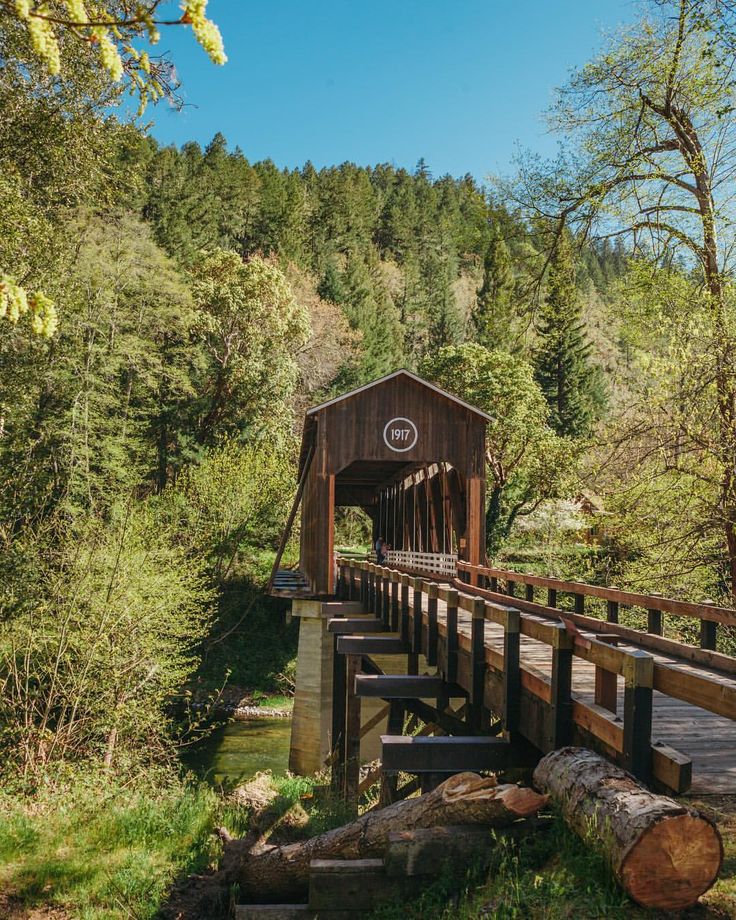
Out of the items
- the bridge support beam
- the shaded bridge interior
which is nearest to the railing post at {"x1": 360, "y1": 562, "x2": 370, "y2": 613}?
the bridge support beam

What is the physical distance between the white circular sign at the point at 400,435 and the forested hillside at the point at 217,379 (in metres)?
4.01

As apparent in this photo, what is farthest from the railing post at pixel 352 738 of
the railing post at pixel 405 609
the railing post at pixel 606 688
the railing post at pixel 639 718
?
the railing post at pixel 639 718

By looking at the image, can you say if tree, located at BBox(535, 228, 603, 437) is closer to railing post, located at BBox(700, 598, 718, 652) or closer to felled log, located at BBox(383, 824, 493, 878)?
railing post, located at BBox(700, 598, 718, 652)

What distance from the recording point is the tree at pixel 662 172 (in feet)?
33.8

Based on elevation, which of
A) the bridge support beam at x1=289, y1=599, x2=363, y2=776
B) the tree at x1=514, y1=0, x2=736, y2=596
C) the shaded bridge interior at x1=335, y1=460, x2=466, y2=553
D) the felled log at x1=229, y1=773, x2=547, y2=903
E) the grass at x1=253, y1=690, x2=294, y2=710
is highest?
the tree at x1=514, y1=0, x2=736, y2=596

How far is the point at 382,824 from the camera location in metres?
4.83

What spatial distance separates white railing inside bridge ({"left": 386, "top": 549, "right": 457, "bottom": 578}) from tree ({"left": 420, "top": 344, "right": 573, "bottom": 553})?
654 cm

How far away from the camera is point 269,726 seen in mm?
23766

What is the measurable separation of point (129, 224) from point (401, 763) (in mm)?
28682

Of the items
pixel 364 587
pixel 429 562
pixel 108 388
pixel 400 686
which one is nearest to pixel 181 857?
pixel 400 686

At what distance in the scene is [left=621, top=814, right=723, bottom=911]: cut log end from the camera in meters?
3.27

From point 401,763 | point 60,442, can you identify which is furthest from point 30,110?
point 60,442

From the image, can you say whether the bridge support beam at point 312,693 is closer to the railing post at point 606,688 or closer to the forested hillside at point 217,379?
the forested hillside at point 217,379

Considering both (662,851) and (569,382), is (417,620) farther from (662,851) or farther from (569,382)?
(569,382)
